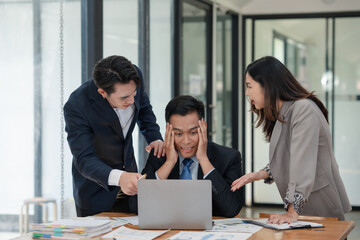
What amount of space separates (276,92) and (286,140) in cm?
25

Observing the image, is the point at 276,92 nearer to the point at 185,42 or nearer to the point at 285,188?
the point at 285,188

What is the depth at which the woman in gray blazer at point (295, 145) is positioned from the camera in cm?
279

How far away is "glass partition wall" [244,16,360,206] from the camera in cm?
790

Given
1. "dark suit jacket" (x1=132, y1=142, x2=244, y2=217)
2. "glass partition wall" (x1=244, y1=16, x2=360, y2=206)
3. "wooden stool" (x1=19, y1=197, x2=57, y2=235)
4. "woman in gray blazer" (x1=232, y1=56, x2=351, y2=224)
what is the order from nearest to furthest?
"woman in gray blazer" (x1=232, y1=56, x2=351, y2=224) < "dark suit jacket" (x1=132, y1=142, x2=244, y2=217) < "wooden stool" (x1=19, y1=197, x2=57, y2=235) < "glass partition wall" (x1=244, y1=16, x2=360, y2=206)

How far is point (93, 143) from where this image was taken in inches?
124

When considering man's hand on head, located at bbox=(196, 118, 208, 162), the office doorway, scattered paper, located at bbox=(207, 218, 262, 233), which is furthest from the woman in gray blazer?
the office doorway

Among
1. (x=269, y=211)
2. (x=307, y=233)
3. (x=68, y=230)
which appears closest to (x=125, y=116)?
(x=68, y=230)

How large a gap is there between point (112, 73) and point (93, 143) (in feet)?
1.40

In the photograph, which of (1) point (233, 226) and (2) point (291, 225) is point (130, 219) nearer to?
(1) point (233, 226)

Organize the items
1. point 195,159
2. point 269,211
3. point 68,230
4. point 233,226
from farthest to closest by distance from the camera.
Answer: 1. point 269,211
2. point 195,159
3. point 233,226
4. point 68,230

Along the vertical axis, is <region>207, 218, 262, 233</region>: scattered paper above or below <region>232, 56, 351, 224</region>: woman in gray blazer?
below

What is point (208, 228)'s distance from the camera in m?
2.66

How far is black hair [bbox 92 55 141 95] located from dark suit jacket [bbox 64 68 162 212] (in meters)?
0.21

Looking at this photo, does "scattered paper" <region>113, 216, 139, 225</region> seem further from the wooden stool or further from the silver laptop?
the wooden stool
